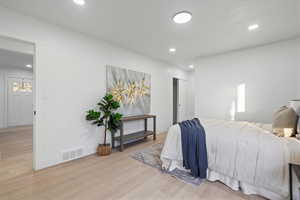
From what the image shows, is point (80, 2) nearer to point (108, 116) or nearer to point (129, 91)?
point (108, 116)

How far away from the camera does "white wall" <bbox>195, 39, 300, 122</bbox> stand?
9.86 feet

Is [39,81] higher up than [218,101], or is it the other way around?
[39,81]

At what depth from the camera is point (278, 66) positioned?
3.10m

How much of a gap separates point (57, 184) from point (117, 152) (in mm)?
1293

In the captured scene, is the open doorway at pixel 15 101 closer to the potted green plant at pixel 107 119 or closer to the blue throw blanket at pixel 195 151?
the potted green plant at pixel 107 119

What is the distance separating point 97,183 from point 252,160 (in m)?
2.05

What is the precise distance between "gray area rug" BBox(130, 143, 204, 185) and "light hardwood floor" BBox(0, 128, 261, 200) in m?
0.09

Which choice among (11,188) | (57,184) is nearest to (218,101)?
(57,184)

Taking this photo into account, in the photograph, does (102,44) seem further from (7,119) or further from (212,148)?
(7,119)

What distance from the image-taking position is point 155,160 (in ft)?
8.45

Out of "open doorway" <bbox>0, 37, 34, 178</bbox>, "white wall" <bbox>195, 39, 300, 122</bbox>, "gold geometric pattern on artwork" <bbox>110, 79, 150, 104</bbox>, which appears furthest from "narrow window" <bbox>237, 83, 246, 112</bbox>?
"open doorway" <bbox>0, 37, 34, 178</bbox>

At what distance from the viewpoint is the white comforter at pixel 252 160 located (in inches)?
56.4

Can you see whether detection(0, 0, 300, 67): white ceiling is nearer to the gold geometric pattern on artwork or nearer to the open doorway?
the gold geometric pattern on artwork

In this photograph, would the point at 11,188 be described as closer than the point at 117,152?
Yes
